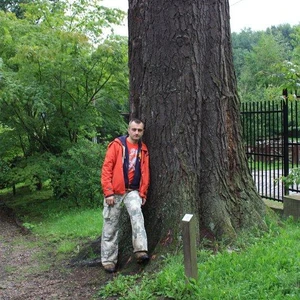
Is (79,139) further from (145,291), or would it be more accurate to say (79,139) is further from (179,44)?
(145,291)

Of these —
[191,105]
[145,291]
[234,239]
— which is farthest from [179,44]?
[145,291]

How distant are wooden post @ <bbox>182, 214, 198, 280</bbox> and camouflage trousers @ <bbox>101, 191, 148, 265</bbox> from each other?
1.19m

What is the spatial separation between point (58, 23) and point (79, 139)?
15.3 feet

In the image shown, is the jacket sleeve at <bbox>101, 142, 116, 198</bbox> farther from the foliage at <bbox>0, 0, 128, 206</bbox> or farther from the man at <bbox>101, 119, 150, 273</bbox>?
the foliage at <bbox>0, 0, 128, 206</bbox>

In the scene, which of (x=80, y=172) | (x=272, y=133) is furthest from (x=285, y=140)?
(x=80, y=172)

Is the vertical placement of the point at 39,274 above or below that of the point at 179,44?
below

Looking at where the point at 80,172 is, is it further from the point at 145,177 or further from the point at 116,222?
the point at 145,177

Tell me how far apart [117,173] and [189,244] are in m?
1.75

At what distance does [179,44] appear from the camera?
17.8 feet

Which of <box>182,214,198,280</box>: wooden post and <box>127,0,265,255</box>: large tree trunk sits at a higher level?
<box>127,0,265,255</box>: large tree trunk

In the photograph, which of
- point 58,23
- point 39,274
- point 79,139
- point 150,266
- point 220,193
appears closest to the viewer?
point 150,266

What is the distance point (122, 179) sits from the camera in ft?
18.2

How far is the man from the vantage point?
552 cm

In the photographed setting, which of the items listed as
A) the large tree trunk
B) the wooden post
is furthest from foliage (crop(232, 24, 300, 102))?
the wooden post
